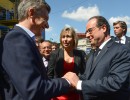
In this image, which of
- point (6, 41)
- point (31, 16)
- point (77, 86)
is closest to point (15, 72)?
point (6, 41)

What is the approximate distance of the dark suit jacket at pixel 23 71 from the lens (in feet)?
6.70

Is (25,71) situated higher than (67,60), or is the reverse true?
(25,71)

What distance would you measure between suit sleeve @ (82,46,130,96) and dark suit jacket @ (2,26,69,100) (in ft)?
2.37

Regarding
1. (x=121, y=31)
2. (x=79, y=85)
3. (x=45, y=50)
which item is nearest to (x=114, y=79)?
(x=79, y=85)

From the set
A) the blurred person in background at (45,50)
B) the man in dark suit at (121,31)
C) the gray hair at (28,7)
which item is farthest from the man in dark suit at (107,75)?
the man in dark suit at (121,31)

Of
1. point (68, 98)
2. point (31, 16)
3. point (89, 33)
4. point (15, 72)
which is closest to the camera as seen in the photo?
point (15, 72)

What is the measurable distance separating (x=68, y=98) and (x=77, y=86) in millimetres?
1779

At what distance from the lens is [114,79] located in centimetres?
277

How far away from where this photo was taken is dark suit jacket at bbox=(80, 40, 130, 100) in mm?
2773

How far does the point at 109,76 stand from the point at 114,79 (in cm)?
9

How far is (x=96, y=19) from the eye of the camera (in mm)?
3418

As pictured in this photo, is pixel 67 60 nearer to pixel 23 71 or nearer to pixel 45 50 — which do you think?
pixel 45 50

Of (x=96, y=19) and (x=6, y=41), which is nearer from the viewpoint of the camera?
(x=6, y=41)

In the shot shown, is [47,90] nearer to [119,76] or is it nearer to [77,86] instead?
[77,86]
